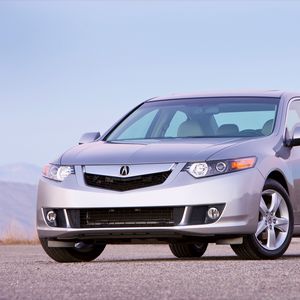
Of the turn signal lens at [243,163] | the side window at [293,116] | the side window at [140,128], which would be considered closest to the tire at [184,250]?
the side window at [140,128]

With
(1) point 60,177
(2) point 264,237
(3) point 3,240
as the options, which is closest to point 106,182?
(1) point 60,177

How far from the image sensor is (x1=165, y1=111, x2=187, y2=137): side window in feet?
39.7

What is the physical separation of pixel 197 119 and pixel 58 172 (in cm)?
163

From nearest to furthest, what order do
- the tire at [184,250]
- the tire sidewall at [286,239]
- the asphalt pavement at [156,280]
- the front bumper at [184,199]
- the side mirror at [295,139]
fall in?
the asphalt pavement at [156,280] → the front bumper at [184,199] → the tire sidewall at [286,239] → the side mirror at [295,139] → the tire at [184,250]

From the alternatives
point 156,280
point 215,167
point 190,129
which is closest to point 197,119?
point 190,129

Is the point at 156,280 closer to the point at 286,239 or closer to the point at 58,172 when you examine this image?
the point at 58,172

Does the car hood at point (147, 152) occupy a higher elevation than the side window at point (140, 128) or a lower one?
higher

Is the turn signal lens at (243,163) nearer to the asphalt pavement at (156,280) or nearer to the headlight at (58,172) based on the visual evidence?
the asphalt pavement at (156,280)

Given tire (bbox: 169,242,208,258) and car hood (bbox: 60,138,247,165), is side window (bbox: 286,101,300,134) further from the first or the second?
tire (bbox: 169,242,208,258)

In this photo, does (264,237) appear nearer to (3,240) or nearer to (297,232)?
(297,232)

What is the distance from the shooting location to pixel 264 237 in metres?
11.1

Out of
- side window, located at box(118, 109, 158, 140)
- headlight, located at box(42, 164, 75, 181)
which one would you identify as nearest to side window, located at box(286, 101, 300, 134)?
side window, located at box(118, 109, 158, 140)

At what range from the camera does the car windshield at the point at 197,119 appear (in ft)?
38.2

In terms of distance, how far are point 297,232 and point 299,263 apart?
131 cm
